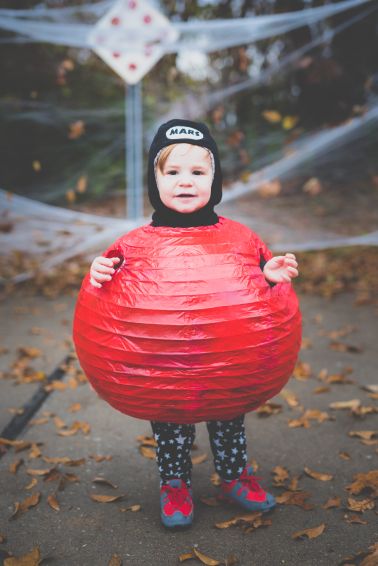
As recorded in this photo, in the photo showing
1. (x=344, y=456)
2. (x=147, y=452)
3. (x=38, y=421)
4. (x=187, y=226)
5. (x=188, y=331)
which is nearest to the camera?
(x=188, y=331)

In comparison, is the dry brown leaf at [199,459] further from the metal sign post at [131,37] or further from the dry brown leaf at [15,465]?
the metal sign post at [131,37]

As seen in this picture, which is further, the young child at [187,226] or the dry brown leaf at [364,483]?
the dry brown leaf at [364,483]

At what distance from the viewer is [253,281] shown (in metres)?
2.21

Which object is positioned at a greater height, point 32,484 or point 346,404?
point 346,404

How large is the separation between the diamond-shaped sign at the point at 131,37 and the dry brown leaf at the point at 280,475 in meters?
4.57

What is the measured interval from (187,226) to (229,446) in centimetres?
109

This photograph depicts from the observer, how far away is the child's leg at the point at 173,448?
2.47 meters

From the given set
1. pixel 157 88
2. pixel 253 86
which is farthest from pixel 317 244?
pixel 157 88

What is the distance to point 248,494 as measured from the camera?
261 centimetres

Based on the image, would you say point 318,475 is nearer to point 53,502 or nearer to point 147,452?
point 147,452

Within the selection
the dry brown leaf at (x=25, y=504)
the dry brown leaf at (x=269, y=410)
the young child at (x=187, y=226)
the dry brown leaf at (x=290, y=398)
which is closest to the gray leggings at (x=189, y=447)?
the young child at (x=187, y=226)

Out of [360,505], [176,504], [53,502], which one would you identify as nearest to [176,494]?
[176,504]

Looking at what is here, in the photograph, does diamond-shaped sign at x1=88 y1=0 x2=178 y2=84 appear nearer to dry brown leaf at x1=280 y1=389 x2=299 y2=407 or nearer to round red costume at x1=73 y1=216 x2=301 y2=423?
dry brown leaf at x1=280 y1=389 x2=299 y2=407

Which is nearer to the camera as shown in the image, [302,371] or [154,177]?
[154,177]
